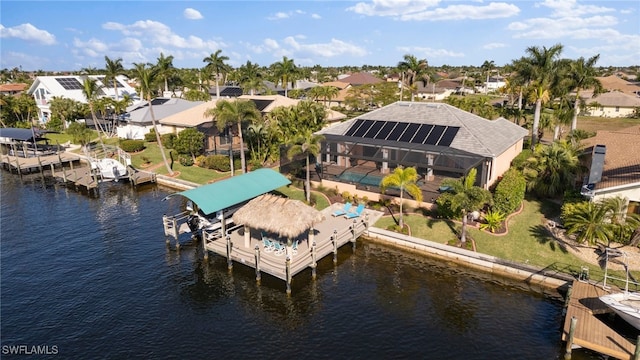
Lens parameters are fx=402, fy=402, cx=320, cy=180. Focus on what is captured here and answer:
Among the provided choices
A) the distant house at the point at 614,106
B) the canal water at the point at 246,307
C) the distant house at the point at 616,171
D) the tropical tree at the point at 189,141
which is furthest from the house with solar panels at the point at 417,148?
the distant house at the point at 614,106

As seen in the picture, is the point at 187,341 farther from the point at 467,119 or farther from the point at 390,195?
the point at 467,119

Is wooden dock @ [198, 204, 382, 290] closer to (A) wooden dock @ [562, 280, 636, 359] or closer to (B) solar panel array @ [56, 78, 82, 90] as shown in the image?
(A) wooden dock @ [562, 280, 636, 359]

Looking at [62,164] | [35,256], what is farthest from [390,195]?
[62,164]

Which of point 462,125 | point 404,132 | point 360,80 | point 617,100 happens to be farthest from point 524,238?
point 360,80

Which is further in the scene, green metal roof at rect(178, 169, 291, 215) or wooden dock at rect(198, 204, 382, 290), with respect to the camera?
green metal roof at rect(178, 169, 291, 215)

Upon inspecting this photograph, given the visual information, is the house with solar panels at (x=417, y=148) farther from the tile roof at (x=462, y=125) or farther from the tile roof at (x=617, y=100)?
the tile roof at (x=617, y=100)

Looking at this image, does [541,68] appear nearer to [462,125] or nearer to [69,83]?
[462,125]

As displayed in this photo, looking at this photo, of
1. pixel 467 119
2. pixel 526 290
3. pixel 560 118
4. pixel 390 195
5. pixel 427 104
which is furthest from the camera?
pixel 560 118

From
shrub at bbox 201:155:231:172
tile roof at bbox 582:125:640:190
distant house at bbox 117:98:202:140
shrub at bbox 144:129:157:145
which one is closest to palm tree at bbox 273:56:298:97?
distant house at bbox 117:98:202:140
